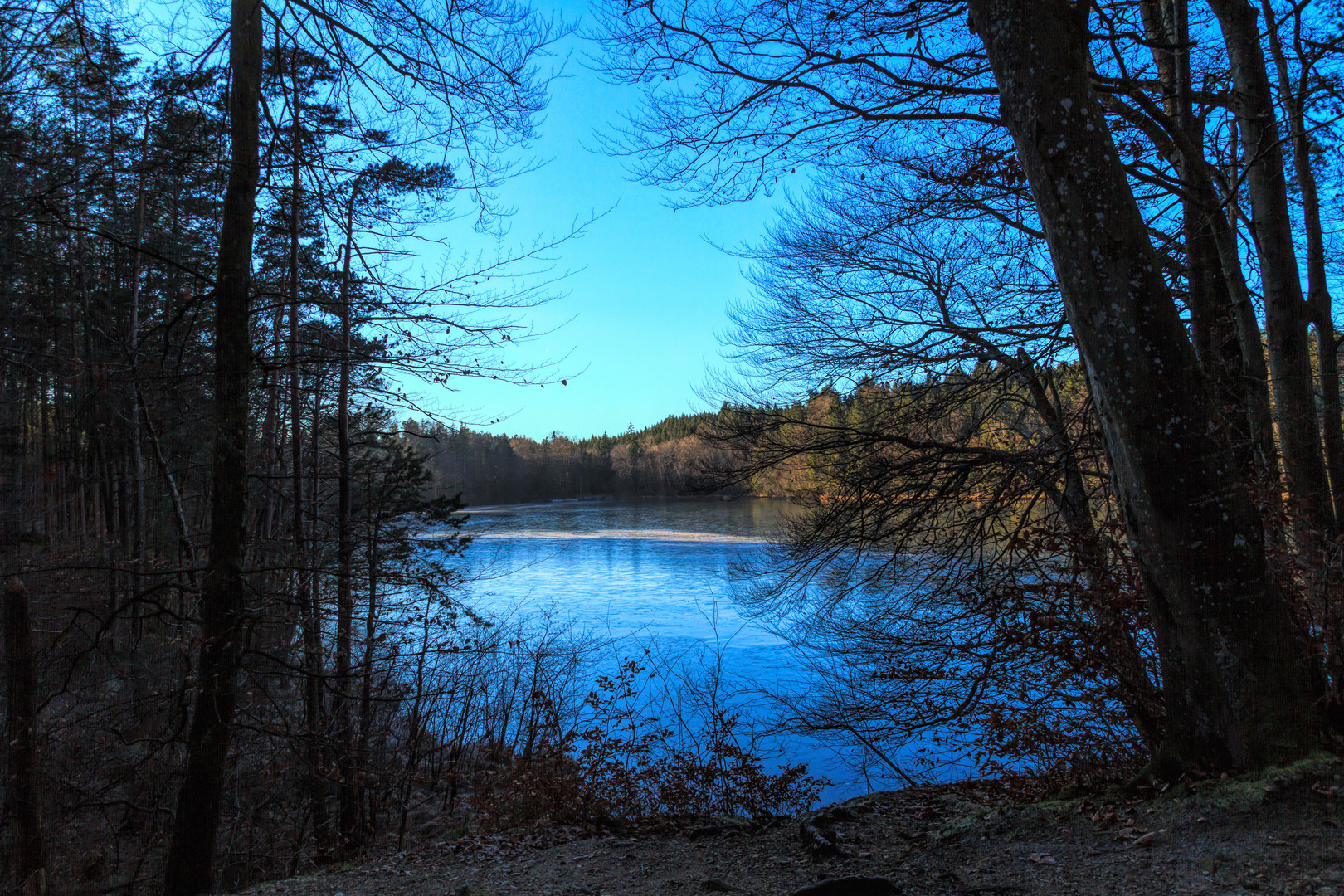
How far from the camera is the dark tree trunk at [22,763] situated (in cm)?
666

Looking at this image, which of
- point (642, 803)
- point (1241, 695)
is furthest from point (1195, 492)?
point (642, 803)

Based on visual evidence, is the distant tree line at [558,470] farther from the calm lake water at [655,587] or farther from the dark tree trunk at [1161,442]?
the dark tree trunk at [1161,442]

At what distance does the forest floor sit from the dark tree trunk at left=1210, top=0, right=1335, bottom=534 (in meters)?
3.46

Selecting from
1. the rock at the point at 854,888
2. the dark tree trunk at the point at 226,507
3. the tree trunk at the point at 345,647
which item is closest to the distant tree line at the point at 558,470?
the tree trunk at the point at 345,647

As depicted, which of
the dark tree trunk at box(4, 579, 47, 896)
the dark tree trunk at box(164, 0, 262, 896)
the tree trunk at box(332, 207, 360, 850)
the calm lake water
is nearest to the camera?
the dark tree trunk at box(164, 0, 262, 896)

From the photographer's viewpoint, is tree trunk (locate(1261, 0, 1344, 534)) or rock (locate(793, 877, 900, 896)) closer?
rock (locate(793, 877, 900, 896))

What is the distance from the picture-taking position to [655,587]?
1973 cm

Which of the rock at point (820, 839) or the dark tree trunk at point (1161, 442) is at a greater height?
the dark tree trunk at point (1161, 442)

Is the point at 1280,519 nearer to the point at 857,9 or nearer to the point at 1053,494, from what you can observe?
the point at 1053,494

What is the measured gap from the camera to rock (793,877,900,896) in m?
2.88

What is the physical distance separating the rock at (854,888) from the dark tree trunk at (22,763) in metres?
7.83

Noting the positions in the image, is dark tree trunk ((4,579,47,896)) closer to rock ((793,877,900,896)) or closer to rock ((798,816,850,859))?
rock ((798,816,850,859))

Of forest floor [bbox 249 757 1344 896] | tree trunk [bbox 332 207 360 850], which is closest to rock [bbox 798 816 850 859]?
forest floor [bbox 249 757 1344 896]

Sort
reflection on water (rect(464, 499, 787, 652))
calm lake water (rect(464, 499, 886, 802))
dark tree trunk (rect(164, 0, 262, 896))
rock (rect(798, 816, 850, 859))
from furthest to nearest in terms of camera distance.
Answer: reflection on water (rect(464, 499, 787, 652)) < calm lake water (rect(464, 499, 886, 802)) < dark tree trunk (rect(164, 0, 262, 896)) < rock (rect(798, 816, 850, 859))
